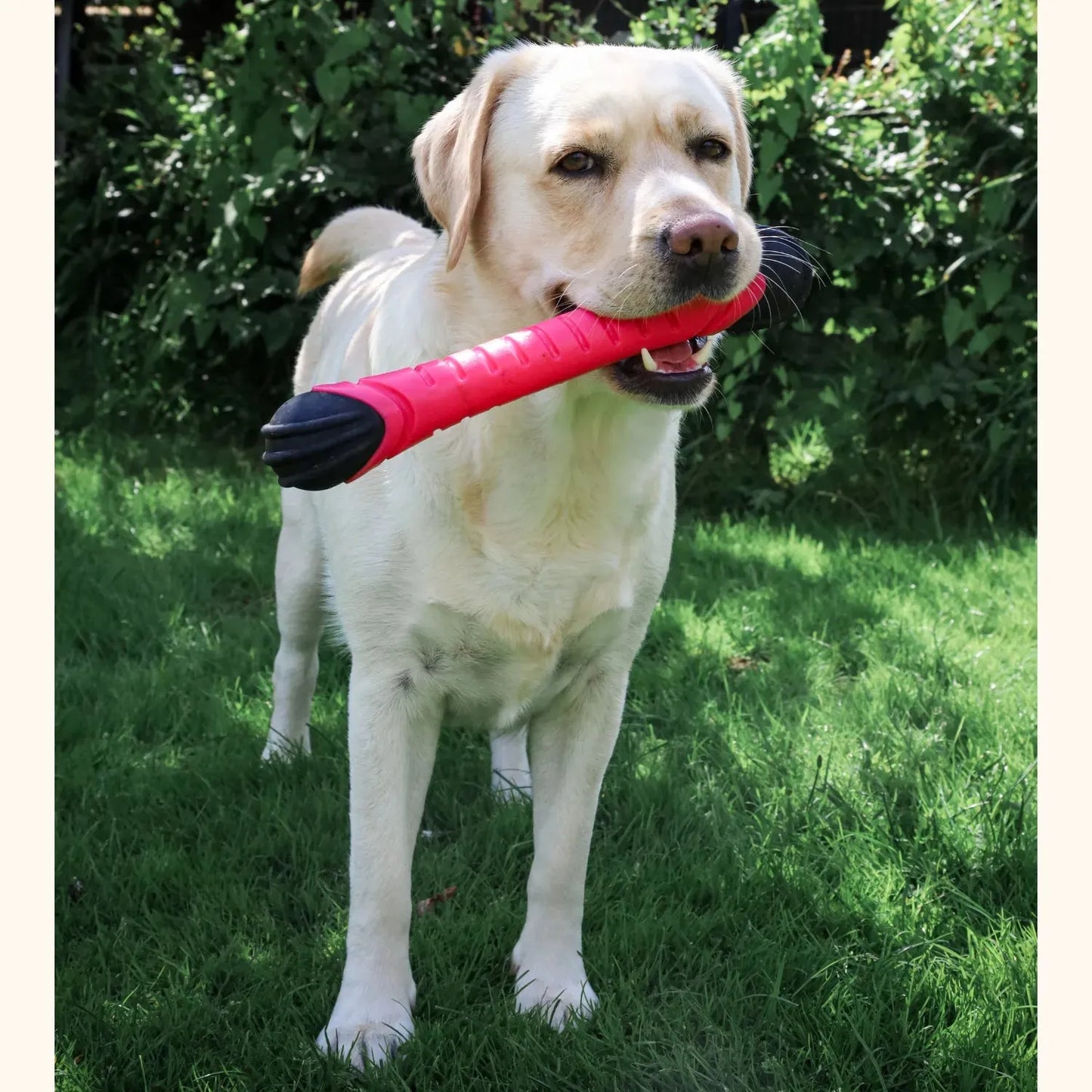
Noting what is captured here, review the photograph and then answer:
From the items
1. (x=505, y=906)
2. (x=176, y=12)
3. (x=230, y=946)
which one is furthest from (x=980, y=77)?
(x=176, y=12)

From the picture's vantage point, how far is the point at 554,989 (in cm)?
247

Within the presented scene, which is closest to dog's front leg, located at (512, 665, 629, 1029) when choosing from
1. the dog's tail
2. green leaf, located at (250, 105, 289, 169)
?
the dog's tail

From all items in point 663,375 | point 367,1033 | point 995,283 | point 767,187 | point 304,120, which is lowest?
point 367,1033

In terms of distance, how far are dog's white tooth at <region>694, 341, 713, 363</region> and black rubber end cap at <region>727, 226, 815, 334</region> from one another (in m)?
0.14

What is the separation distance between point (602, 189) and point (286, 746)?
187cm

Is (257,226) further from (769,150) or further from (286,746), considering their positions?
(286,746)

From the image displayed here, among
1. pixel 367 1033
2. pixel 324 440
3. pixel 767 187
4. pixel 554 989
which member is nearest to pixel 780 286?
pixel 324 440

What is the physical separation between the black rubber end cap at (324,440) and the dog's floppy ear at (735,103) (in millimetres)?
1047

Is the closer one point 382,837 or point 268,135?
point 382,837

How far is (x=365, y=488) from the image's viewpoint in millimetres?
2477

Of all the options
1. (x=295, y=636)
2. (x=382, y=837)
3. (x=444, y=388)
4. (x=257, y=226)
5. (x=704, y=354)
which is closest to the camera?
(x=444, y=388)

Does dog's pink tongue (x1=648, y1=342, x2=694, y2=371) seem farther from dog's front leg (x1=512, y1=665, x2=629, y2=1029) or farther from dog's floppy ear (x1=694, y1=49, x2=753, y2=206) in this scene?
dog's front leg (x1=512, y1=665, x2=629, y2=1029)

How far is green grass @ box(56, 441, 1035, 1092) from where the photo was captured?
2.30m

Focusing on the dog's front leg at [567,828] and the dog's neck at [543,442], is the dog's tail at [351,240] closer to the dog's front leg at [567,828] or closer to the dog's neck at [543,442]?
the dog's neck at [543,442]
